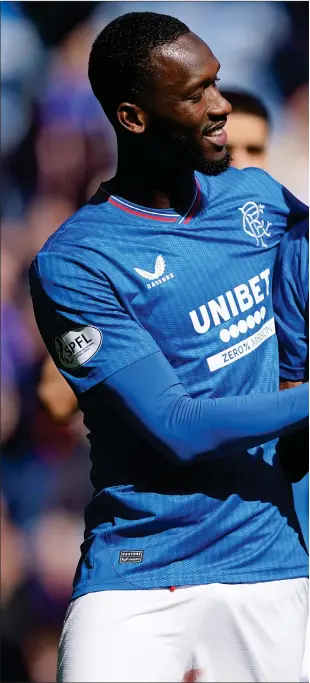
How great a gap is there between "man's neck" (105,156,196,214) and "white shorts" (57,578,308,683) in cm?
71

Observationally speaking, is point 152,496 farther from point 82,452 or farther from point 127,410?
point 82,452

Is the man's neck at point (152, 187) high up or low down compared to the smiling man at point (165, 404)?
up

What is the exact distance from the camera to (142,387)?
6.18 ft

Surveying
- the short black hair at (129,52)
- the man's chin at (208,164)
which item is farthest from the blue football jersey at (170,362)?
the short black hair at (129,52)

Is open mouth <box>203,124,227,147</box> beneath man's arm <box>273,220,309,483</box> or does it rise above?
above

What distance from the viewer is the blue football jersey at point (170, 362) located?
6.37ft

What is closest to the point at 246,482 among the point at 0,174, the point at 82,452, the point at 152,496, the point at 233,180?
the point at 152,496

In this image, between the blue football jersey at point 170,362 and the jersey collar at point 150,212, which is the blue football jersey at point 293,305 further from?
the jersey collar at point 150,212

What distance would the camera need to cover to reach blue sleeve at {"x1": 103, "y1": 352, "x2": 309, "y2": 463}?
5.90 feet

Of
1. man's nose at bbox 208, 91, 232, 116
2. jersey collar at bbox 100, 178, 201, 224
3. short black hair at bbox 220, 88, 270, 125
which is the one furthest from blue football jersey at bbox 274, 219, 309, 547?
short black hair at bbox 220, 88, 270, 125

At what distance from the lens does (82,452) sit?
129 inches

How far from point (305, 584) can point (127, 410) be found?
491 mm

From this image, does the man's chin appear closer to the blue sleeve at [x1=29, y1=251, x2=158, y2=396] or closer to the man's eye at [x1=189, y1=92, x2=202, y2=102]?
the man's eye at [x1=189, y1=92, x2=202, y2=102]

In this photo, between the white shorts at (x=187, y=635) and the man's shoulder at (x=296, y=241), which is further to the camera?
the man's shoulder at (x=296, y=241)
